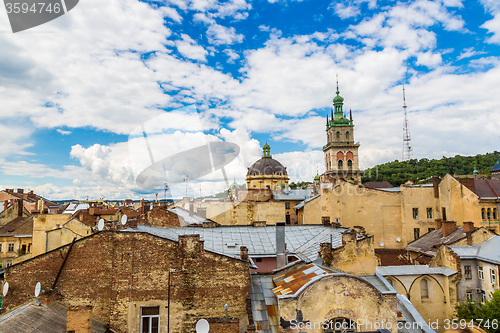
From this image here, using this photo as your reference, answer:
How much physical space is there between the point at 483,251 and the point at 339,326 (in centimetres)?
2114

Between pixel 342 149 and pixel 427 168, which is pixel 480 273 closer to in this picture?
pixel 342 149

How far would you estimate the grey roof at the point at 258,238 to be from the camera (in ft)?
68.0

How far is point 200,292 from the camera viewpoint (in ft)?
49.8

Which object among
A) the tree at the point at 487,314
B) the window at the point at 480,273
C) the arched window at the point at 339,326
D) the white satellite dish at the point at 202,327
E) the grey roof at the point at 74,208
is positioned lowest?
the tree at the point at 487,314

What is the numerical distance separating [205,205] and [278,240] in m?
31.0

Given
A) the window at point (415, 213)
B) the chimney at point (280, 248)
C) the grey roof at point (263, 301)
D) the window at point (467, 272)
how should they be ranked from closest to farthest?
the grey roof at point (263, 301)
the chimney at point (280, 248)
the window at point (467, 272)
the window at point (415, 213)

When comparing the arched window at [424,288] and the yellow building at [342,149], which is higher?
the yellow building at [342,149]

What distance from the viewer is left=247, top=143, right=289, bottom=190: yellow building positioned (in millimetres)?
94750

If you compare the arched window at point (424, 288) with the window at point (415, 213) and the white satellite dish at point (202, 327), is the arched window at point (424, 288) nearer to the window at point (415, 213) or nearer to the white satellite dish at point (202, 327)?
the window at point (415, 213)

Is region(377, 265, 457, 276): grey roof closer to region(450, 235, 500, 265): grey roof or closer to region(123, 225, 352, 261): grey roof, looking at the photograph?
region(450, 235, 500, 265): grey roof

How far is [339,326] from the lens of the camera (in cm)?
1259

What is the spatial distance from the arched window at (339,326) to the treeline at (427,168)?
111m

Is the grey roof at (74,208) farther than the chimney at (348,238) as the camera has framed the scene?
Yes

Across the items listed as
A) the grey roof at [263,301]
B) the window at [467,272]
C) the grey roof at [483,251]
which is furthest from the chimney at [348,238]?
the window at [467,272]
